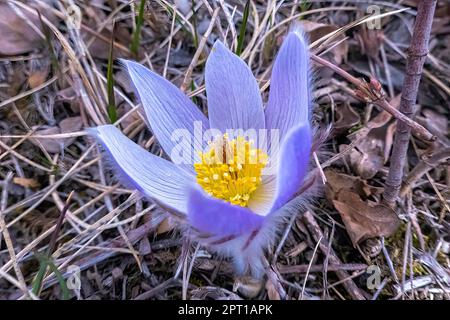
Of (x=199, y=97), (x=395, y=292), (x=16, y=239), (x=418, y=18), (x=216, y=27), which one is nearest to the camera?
(x=418, y=18)

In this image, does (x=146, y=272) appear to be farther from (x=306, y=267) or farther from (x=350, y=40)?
(x=350, y=40)

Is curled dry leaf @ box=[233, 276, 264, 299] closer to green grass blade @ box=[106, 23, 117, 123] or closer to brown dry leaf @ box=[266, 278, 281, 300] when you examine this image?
brown dry leaf @ box=[266, 278, 281, 300]

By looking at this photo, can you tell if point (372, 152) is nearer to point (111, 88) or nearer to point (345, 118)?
point (345, 118)

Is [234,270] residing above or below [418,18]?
below

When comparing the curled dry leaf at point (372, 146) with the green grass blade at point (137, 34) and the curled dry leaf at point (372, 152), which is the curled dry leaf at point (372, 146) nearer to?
the curled dry leaf at point (372, 152)

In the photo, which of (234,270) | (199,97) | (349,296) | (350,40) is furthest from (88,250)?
(350,40)

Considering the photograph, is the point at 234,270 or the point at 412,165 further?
the point at 412,165

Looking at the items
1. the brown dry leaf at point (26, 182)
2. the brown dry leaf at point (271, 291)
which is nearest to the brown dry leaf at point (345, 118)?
the brown dry leaf at point (271, 291)
